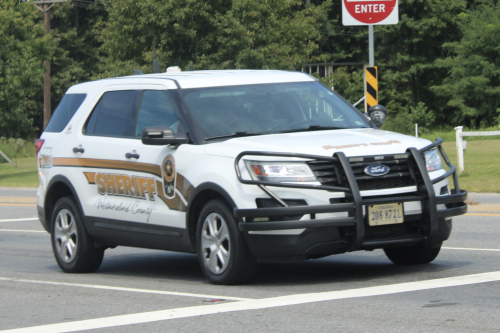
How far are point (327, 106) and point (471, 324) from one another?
3.55m

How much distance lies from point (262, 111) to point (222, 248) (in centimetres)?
150

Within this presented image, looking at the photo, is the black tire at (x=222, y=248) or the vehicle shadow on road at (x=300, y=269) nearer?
the black tire at (x=222, y=248)

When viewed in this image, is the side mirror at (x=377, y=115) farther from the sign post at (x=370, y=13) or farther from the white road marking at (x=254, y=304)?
the sign post at (x=370, y=13)

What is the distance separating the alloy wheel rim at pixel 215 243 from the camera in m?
7.59

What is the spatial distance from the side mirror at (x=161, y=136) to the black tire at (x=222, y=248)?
70 cm

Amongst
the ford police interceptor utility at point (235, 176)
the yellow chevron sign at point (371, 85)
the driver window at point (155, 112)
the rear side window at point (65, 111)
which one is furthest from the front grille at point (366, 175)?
the yellow chevron sign at point (371, 85)

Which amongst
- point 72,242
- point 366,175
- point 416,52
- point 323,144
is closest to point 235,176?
point 323,144

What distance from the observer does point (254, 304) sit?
22.2ft

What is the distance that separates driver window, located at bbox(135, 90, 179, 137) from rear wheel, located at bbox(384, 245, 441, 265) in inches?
95.5

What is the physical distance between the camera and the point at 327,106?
8.91 m

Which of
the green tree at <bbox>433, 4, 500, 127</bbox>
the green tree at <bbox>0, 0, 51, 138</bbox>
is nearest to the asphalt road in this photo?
the green tree at <bbox>0, 0, 51, 138</bbox>

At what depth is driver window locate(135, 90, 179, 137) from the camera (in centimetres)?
846

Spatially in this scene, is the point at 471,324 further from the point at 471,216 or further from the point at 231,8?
the point at 231,8

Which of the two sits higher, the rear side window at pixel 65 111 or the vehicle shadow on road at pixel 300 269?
the rear side window at pixel 65 111
